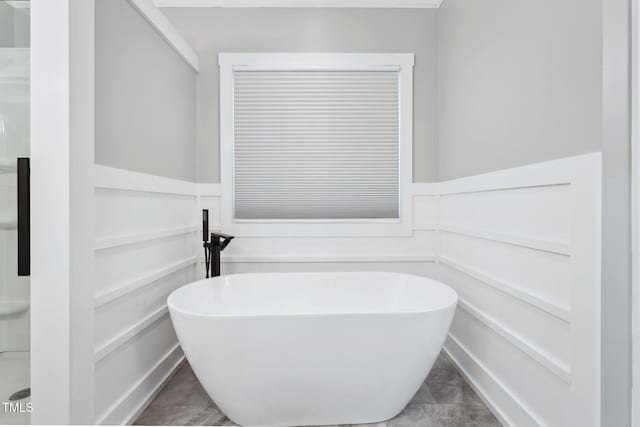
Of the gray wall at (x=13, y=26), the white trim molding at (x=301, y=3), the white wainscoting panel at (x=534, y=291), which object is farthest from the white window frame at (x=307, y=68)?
the gray wall at (x=13, y=26)

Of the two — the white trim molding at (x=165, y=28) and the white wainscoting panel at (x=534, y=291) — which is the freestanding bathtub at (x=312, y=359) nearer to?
the white wainscoting panel at (x=534, y=291)

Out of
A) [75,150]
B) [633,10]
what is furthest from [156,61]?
[633,10]

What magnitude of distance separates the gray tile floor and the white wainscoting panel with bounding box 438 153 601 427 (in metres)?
0.08

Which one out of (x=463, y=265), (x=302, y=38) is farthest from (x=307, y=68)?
(x=463, y=265)

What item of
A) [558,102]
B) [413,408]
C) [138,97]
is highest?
[138,97]

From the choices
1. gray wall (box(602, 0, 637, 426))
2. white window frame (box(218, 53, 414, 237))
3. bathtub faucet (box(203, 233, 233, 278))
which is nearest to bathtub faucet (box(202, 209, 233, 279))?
bathtub faucet (box(203, 233, 233, 278))

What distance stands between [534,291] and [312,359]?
0.90 metres

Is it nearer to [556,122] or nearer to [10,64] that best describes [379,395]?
[556,122]

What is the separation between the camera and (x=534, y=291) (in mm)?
1405

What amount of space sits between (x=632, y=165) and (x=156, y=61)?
6.67ft

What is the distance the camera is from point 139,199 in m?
1.72

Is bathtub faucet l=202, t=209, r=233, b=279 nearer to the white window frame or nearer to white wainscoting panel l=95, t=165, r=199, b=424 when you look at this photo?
white wainscoting panel l=95, t=165, r=199, b=424

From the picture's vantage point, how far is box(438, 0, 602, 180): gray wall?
116 cm

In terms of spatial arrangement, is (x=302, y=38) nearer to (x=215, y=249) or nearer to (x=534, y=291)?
(x=215, y=249)
